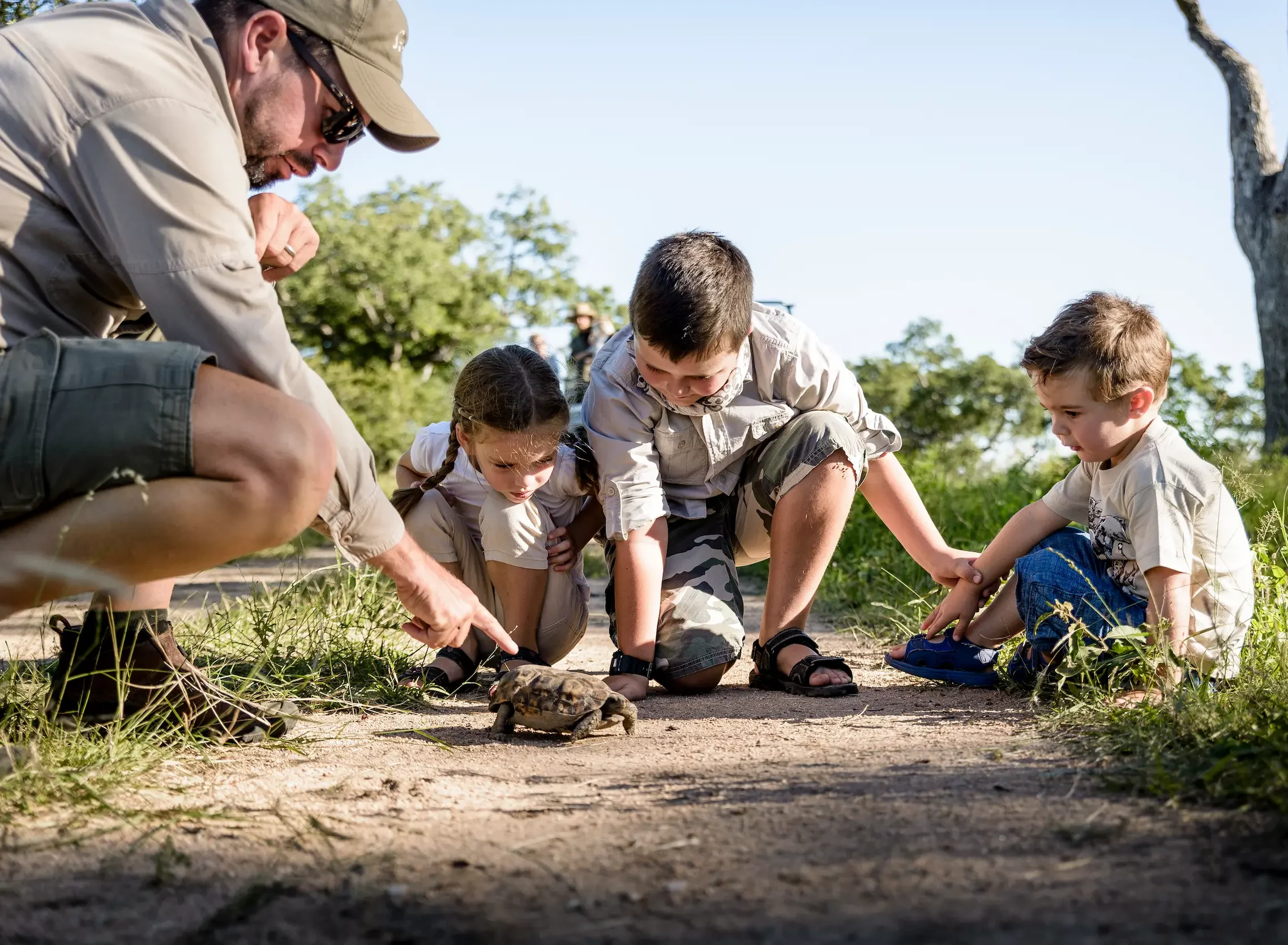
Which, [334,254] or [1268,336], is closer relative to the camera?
[1268,336]

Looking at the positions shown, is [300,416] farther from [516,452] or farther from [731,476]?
[731,476]

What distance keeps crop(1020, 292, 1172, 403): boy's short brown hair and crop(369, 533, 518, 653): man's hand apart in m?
1.51

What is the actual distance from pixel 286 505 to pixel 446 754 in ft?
2.15

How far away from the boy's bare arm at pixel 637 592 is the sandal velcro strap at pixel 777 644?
317 mm

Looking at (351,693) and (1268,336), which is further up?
(1268,336)

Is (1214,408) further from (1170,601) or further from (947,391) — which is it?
(947,391)

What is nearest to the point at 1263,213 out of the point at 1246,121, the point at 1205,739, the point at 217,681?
the point at 1246,121

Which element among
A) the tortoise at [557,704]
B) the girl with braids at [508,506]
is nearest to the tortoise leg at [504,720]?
the tortoise at [557,704]

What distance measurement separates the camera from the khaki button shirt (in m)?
3.27

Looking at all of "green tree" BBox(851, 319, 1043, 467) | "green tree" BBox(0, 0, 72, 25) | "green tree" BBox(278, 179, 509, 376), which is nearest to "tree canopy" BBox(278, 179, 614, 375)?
"green tree" BBox(278, 179, 509, 376)

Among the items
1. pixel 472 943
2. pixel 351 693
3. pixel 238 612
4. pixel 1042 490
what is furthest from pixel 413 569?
pixel 1042 490

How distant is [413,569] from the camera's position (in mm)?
2355

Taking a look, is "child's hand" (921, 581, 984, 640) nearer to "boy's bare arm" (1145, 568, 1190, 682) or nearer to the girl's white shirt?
"boy's bare arm" (1145, 568, 1190, 682)

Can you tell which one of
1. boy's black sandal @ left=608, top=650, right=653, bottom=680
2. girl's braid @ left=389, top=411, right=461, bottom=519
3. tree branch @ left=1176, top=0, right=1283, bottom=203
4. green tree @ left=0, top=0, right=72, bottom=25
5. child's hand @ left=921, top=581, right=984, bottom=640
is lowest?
boy's black sandal @ left=608, top=650, right=653, bottom=680
